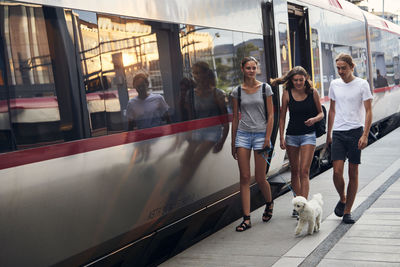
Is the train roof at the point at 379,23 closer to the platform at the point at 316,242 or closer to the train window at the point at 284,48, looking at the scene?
the train window at the point at 284,48

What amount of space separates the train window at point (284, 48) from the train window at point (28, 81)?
4.99 m

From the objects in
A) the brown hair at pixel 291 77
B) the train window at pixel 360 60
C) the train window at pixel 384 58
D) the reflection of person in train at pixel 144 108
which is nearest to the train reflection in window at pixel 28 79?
the reflection of person in train at pixel 144 108

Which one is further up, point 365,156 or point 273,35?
point 273,35

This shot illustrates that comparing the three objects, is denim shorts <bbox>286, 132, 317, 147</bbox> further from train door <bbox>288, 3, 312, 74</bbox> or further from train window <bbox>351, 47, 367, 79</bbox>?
train window <bbox>351, 47, 367, 79</bbox>

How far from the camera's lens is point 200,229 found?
7.20 meters

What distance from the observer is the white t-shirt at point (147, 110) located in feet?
17.2

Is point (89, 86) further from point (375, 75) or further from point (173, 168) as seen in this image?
point (375, 75)

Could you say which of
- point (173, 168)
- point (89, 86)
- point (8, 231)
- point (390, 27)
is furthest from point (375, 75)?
point (8, 231)

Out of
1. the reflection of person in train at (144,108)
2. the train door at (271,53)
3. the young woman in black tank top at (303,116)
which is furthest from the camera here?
the train door at (271,53)

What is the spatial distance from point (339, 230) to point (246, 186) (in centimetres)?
108

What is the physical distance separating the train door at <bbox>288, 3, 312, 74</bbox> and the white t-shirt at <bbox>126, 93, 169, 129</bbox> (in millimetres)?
4894

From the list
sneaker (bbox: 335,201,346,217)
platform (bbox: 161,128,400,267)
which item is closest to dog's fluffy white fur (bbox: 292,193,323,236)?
platform (bbox: 161,128,400,267)

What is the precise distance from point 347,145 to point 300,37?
462 centimetres

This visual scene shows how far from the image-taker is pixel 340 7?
1280 cm
